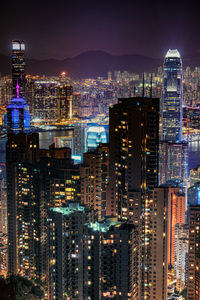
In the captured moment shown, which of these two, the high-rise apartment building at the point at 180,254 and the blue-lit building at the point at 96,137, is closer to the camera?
the high-rise apartment building at the point at 180,254

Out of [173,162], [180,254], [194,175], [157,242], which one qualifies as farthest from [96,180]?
[173,162]

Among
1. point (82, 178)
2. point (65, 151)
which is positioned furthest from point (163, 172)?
point (82, 178)

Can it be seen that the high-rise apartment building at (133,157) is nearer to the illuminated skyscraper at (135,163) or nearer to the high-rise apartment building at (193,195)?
the illuminated skyscraper at (135,163)

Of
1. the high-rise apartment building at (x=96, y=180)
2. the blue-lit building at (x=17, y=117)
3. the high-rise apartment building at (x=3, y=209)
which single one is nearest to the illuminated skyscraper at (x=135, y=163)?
the high-rise apartment building at (x=96, y=180)

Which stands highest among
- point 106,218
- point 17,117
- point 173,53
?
point 173,53

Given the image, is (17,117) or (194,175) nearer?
(194,175)

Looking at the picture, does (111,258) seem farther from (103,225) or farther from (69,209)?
(69,209)

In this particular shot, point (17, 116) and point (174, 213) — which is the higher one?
point (17, 116)
